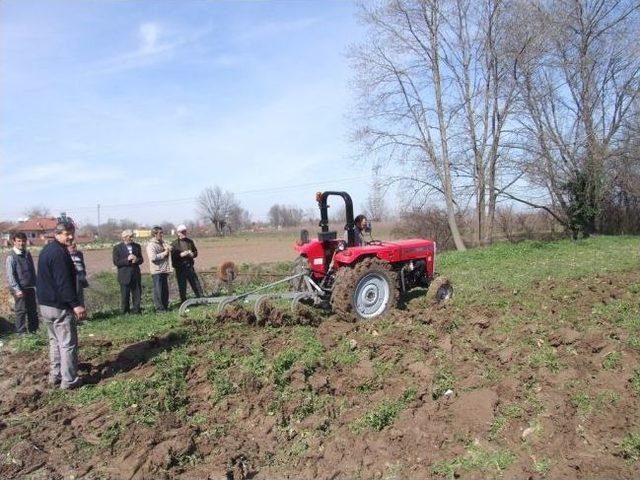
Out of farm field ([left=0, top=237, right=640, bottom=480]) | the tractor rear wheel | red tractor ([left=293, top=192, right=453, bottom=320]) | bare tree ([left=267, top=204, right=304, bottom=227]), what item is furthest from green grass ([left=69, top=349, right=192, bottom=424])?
bare tree ([left=267, top=204, right=304, bottom=227])

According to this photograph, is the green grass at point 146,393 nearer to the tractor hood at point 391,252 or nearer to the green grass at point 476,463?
the green grass at point 476,463

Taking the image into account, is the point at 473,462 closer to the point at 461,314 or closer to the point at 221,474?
the point at 221,474

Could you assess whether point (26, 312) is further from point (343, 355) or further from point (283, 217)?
point (283, 217)

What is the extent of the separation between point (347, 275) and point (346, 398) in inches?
109

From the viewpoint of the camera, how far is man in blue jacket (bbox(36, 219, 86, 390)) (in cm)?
567

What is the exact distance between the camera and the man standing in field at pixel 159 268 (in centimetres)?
988

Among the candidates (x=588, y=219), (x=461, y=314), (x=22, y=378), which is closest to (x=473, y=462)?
(x=461, y=314)

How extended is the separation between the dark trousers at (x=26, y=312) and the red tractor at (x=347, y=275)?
2468 mm

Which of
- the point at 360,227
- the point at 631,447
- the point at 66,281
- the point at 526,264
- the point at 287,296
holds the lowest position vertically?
the point at 631,447

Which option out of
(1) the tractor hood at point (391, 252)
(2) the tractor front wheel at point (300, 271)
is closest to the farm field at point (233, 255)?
(2) the tractor front wheel at point (300, 271)

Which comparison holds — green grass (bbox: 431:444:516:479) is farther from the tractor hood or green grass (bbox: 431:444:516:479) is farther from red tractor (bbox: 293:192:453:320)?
the tractor hood

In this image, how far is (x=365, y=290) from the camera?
7.75 m

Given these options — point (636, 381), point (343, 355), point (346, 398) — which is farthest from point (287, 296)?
point (636, 381)

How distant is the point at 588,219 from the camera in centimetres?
2392
